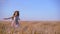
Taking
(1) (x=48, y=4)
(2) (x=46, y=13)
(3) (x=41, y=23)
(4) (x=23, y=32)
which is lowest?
(4) (x=23, y=32)

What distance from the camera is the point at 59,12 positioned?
4.81 ft

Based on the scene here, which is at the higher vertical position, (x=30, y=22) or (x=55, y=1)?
(x=55, y=1)

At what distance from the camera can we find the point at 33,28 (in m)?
1.45

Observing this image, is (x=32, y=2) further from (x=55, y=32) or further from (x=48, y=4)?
(x=55, y=32)

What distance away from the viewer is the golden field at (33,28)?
143cm

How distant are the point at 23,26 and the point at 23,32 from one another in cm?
7

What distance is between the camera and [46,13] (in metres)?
1.47

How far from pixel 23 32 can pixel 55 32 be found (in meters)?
0.36

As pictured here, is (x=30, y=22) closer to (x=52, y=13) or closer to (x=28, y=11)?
(x=28, y=11)

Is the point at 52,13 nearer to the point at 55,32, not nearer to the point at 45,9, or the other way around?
the point at 45,9

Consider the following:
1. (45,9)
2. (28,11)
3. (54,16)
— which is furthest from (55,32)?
(28,11)

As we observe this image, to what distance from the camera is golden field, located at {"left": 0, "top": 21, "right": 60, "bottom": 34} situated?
143 centimetres

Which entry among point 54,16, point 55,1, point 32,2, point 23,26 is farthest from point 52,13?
point 23,26

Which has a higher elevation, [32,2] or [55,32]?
[32,2]
